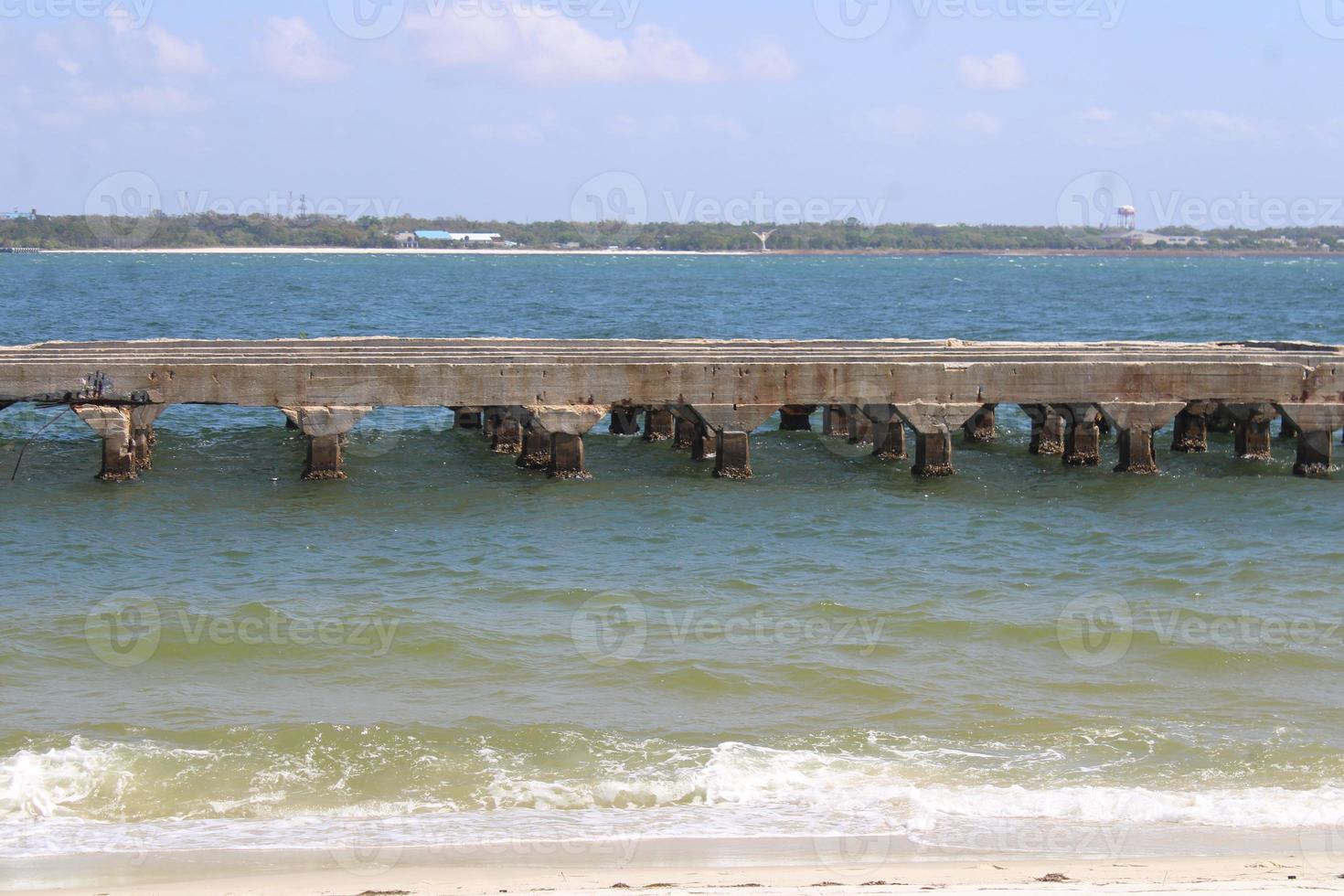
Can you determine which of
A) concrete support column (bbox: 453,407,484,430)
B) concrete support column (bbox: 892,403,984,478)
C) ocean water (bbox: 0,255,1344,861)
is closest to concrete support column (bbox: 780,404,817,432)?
ocean water (bbox: 0,255,1344,861)

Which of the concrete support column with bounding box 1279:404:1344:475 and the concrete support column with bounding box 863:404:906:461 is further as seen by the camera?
the concrete support column with bounding box 863:404:906:461

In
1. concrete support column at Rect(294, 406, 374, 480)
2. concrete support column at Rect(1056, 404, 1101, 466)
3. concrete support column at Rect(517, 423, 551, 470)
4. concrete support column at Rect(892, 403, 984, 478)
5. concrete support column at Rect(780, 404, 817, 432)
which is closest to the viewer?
concrete support column at Rect(294, 406, 374, 480)

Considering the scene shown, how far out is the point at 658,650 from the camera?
516 inches

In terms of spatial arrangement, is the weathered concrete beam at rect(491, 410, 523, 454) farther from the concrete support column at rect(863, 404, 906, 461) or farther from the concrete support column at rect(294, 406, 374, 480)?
the concrete support column at rect(863, 404, 906, 461)

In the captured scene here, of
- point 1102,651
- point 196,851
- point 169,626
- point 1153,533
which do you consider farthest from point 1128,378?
point 196,851

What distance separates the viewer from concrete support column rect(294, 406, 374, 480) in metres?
19.3

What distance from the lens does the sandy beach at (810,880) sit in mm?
8336

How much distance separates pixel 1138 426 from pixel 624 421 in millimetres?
8572

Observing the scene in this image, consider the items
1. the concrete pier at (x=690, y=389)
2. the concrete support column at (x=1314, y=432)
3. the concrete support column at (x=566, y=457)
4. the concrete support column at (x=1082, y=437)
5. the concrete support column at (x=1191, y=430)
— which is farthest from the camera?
the concrete support column at (x=1191, y=430)

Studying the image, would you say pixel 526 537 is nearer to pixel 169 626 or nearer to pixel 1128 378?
pixel 169 626

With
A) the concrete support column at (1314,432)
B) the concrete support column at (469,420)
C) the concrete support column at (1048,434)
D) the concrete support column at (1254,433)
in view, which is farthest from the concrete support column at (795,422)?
the concrete support column at (1314,432)

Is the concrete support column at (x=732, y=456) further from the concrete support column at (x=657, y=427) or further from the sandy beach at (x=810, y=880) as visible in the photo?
the sandy beach at (x=810, y=880)

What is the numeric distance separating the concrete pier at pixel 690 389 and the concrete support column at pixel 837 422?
1.29m

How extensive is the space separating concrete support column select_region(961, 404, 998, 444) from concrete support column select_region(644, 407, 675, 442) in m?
5.12
